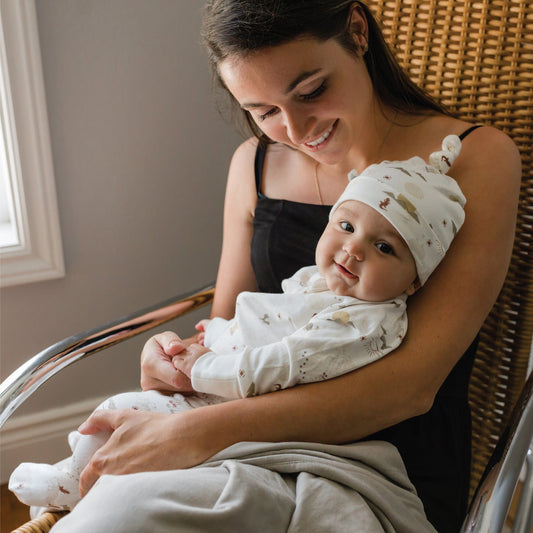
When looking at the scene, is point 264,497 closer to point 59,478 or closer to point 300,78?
point 59,478

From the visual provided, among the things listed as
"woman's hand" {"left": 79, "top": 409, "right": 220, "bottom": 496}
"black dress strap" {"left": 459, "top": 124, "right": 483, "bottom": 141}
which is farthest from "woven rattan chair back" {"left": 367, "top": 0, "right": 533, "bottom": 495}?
"woman's hand" {"left": 79, "top": 409, "right": 220, "bottom": 496}

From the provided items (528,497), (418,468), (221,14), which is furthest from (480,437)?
(221,14)

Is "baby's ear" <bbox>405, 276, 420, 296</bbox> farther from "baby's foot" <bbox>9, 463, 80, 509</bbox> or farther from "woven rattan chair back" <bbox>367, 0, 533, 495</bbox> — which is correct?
"baby's foot" <bbox>9, 463, 80, 509</bbox>

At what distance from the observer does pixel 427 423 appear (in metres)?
1.12

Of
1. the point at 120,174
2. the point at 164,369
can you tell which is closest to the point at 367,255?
the point at 164,369

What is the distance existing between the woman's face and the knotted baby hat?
0.13 metres

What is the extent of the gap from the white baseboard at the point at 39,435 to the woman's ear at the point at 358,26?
4.16 ft

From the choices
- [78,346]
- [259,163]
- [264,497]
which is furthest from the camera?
[259,163]

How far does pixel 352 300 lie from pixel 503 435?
298mm

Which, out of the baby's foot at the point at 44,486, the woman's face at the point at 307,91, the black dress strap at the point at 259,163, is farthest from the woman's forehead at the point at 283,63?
the baby's foot at the point at 44,486

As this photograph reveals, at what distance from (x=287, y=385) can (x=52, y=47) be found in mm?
1015

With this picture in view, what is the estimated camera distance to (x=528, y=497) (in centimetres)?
91

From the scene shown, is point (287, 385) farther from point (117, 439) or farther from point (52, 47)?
point (52, 47)

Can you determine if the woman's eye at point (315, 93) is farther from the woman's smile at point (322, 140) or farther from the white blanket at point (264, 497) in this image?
the white blanket at point (264, 497)
